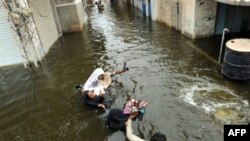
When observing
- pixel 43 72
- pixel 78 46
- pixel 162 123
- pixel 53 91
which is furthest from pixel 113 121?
pixel 78 46

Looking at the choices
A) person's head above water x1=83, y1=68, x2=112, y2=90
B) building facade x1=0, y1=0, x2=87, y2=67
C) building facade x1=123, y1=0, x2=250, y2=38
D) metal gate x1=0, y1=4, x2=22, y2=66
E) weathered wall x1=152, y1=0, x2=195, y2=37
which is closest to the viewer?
person's head above water x1=83, y1=68, x2=112, y2=90

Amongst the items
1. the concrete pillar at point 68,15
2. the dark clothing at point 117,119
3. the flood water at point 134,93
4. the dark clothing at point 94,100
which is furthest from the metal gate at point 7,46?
the dark clothing at point 117,119

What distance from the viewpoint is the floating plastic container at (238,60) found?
868cm

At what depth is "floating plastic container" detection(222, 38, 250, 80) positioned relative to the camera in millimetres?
8680

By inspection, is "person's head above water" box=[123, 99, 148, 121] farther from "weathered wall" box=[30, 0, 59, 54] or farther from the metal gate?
"weathered wall" box=[30, 0, 59, 54]

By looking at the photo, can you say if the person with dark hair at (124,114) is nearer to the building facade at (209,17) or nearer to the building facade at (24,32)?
the building facade at (24,32)

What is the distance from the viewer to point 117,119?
22.8 feet

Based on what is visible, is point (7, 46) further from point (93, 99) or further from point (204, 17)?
point (204, 17)

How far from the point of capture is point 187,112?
7.79 meters

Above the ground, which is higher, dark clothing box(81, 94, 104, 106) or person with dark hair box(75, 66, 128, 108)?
person with dark hair box(75, 66, 128, 108)

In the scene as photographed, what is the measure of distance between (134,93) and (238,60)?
377 cm

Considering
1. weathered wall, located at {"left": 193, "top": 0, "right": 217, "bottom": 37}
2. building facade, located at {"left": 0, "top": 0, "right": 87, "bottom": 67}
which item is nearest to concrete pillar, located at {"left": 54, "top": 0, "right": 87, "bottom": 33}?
building facade, located at {"left": 0, "top": 0, "right": 87, "bottom": 67}

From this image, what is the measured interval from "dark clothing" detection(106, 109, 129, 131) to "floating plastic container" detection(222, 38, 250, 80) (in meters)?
4.51

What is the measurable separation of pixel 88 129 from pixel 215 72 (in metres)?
5.52
